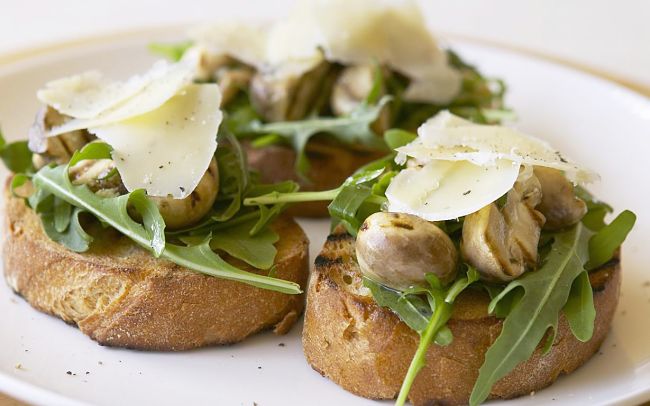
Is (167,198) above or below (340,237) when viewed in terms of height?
above

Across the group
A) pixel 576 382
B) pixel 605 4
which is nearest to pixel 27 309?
pixel 576 382

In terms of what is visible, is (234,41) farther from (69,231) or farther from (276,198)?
(69,231)

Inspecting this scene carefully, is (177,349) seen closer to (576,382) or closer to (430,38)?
(576,382)

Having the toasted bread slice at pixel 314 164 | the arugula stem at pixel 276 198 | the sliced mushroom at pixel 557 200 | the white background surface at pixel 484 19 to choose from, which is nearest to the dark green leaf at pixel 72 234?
the arugula stem at pixel 276 198

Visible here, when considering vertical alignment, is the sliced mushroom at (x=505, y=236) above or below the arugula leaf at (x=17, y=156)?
above

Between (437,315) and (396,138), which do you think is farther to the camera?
(396,138)

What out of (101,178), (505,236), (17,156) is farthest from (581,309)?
(17,156)

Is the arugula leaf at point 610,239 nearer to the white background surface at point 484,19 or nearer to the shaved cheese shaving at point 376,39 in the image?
the shaved cheese shaving at point 376,39
